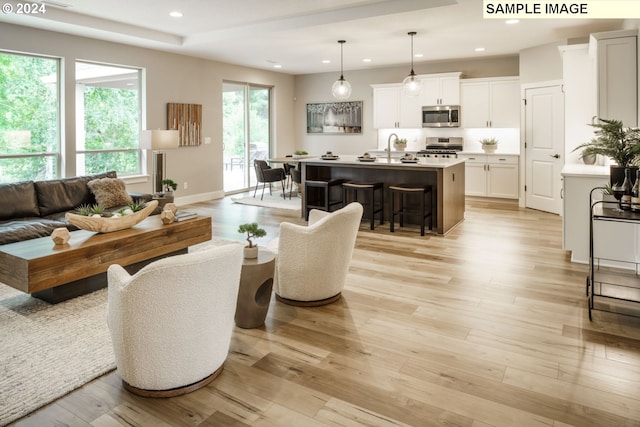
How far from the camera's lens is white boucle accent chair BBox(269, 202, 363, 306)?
10.4ft

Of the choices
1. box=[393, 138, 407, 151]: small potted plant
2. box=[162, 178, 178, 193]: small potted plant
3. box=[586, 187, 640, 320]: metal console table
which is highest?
box=[393, 138, 407, 151]: small potted plant

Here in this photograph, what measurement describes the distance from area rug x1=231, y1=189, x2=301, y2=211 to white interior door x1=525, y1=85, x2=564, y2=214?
4044 millimetres

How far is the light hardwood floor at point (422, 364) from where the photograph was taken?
207cm

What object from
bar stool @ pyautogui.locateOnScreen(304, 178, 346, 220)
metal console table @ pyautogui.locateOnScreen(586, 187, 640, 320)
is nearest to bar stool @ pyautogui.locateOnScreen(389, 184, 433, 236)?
bar stool @ pyautogui.locateOnScreen(304, 178, 346, 220)

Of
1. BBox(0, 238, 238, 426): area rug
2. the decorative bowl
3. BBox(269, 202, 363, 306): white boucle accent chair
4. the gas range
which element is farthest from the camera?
the gas range

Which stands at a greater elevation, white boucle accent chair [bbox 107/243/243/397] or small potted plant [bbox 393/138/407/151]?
small potted plant [bbox 393/138/407/151]

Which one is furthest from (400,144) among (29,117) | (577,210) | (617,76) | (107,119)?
(29,117)

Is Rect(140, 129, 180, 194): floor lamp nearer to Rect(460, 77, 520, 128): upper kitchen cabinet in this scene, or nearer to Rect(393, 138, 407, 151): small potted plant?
Rect(393, 138, 407, 151): small potted plant

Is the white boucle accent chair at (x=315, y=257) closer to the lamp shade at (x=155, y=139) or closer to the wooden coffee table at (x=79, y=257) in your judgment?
the wooden coffee table at (x=79, y=257)

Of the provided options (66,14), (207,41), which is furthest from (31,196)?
(207,41)

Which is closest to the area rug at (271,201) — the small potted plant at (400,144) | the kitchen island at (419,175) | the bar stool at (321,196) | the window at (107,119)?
the bar stool at (321,196)

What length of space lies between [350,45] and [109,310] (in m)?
6.30

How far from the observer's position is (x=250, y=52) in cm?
791

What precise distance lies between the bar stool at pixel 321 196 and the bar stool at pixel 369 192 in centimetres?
17
